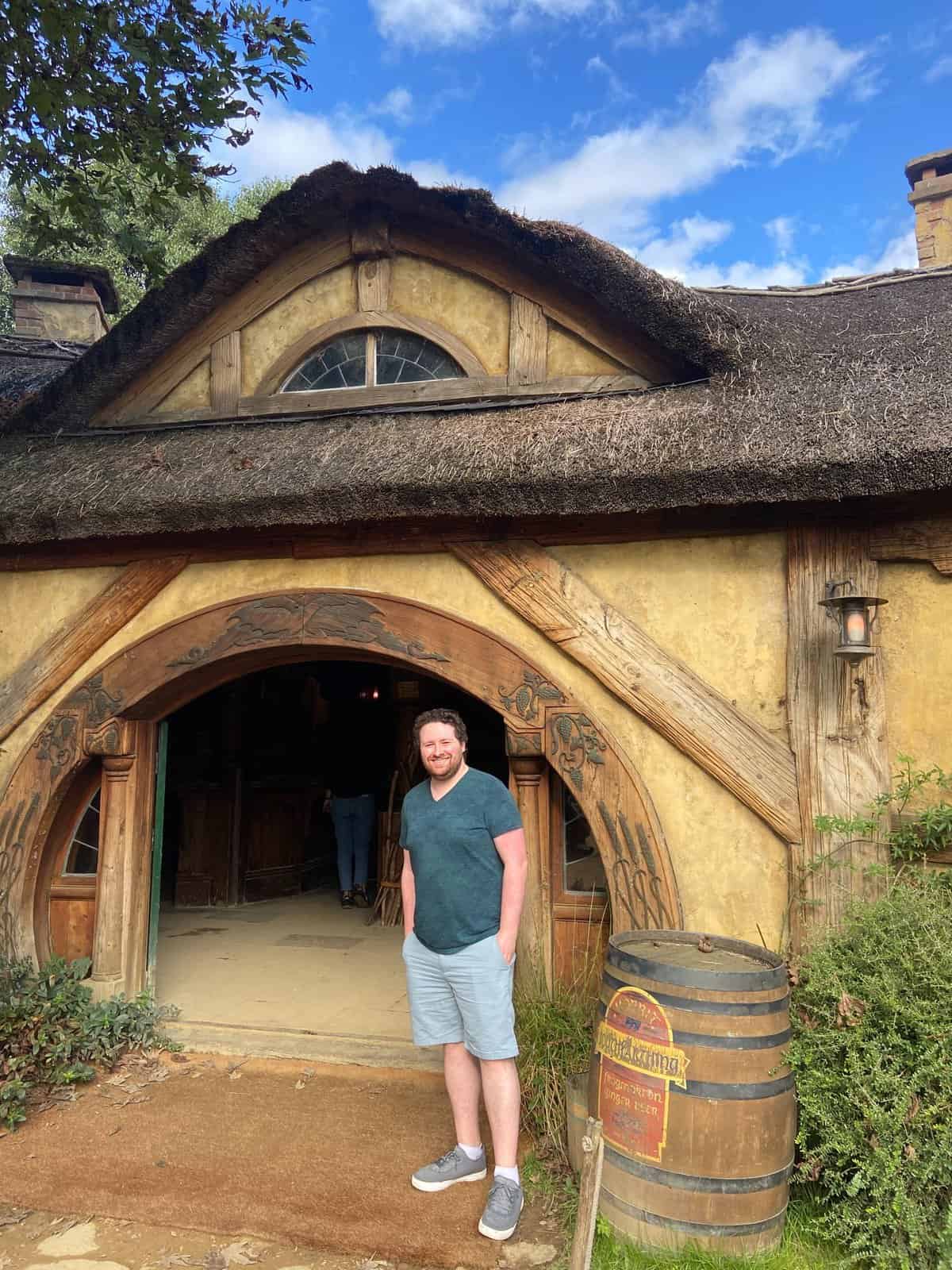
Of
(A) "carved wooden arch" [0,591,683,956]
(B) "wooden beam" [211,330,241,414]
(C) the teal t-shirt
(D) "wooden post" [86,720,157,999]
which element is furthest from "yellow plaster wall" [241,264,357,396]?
(C) the teal t-shirt

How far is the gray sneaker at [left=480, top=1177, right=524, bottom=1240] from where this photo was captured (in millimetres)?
2748

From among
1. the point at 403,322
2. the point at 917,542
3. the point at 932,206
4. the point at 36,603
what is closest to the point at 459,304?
the point at 403,322

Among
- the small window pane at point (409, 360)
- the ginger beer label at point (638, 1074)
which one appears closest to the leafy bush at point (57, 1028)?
the ginger beer label at point (638, 1074)

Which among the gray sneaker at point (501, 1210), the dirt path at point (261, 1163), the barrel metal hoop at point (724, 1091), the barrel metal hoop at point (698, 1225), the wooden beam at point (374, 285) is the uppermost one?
the wooden beam at point (374, 285)

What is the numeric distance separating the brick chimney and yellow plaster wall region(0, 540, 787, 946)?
6122mm

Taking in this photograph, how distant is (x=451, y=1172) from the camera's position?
10.1ft

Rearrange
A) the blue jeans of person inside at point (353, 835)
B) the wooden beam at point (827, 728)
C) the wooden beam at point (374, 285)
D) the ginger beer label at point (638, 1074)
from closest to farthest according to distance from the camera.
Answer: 1. the ginger beer label at point (638, 1074)
2. the wooden beam at point (827, 728)
3. the wooden beam at point (374, 285)
4. the blue jeans of person inside at point (353, 835)

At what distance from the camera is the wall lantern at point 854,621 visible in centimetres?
346

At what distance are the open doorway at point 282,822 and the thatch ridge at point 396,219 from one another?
11.6 ft

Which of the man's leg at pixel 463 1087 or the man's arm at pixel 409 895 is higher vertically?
the man's arm at pixel 409 895

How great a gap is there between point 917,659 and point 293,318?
12.8 ft

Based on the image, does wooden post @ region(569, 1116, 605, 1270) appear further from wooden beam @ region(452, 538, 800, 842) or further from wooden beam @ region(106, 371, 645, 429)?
wooden beam @ region(106, 371, 645, 429)

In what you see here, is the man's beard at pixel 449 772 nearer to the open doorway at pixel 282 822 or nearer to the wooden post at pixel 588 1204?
the wooden post at pixel 588 1204

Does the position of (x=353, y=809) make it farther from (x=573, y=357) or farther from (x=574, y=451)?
(x=574, y=451)
